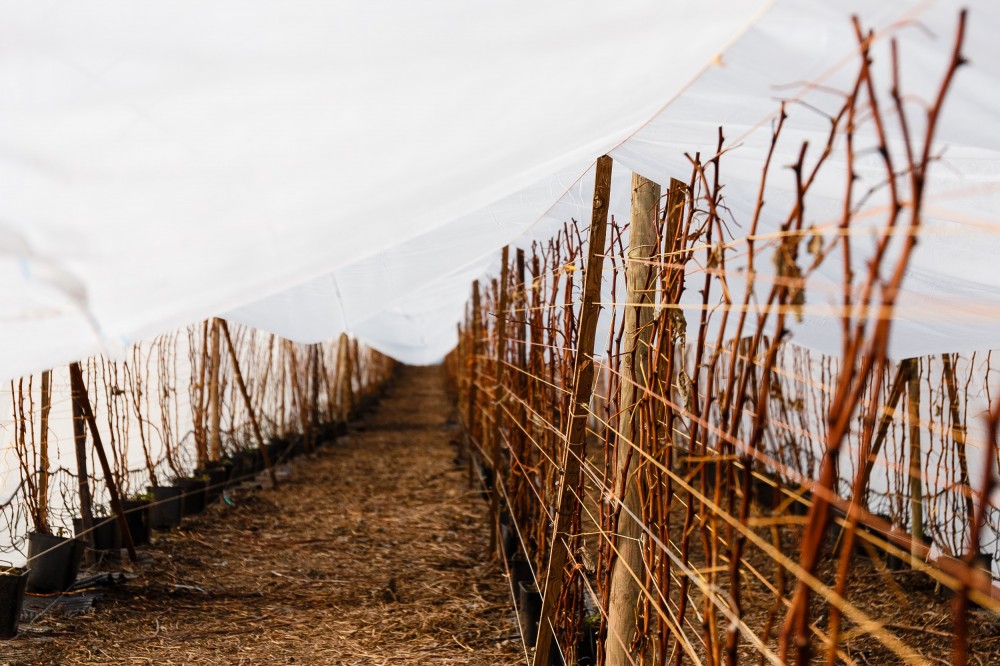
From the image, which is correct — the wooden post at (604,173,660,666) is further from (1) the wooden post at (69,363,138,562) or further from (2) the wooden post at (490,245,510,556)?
(1) the wooden post at (69,363,138,562)

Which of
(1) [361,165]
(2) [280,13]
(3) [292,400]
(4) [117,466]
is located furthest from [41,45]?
(3) [292,400]

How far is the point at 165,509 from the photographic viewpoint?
4840 mm

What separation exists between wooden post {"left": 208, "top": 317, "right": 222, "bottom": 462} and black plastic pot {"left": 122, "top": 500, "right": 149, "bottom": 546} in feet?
5.15

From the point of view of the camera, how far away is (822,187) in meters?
1.75

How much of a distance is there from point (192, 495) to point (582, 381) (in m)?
3.79

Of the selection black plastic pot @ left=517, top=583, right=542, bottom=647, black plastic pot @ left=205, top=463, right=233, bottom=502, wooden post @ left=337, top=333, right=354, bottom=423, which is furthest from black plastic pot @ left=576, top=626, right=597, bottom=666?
wooden post @ left=337, top=333, right=354, bottom=423

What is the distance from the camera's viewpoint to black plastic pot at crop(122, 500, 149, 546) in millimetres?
4309

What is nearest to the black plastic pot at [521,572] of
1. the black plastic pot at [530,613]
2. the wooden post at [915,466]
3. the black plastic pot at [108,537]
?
the black plastic pot at [530,613]

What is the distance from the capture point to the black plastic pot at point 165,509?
4781 mm

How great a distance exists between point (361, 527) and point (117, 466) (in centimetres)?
144

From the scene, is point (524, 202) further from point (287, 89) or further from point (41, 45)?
point (41, 45)

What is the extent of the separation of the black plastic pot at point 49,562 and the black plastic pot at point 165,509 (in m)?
1.21

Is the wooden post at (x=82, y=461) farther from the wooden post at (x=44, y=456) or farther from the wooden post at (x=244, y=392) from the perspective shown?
the wooden post at (x=244, y=392)

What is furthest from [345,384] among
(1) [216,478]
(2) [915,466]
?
(2) [915,466]
